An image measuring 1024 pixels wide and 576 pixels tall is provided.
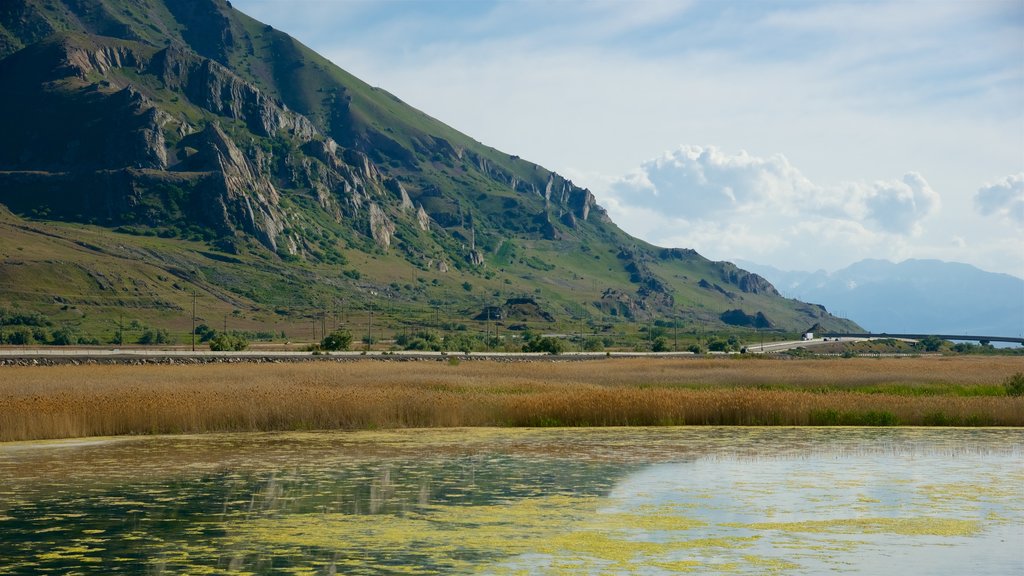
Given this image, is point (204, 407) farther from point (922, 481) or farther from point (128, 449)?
point (922, 481)

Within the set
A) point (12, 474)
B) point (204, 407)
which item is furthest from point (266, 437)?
point (12, 474)

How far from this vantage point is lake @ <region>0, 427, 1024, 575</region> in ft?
70.3

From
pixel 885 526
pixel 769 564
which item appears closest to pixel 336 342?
pixel 885 526

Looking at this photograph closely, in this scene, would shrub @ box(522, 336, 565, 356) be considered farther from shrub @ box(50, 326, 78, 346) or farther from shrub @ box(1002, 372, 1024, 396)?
shrub @ box(1002, 372, 1024, 396)

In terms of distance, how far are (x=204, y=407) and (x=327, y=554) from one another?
2605 cm

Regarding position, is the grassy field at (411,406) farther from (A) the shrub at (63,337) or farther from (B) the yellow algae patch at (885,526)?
(A) the shrub at (63,337)

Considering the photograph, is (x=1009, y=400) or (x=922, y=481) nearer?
(x=922, y=481)

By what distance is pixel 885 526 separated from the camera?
82.3ft

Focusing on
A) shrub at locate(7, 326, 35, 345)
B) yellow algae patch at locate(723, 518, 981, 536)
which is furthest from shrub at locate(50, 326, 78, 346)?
yellow algae patch at locate(723, 518, 981, 536)

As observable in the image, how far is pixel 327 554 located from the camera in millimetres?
21859

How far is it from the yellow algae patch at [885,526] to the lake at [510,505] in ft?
0.30

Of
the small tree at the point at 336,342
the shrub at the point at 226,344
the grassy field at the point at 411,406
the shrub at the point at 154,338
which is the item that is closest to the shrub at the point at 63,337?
the shrub at the point at 154,338

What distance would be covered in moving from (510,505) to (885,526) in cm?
978

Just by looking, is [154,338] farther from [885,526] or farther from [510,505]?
[885,526]
